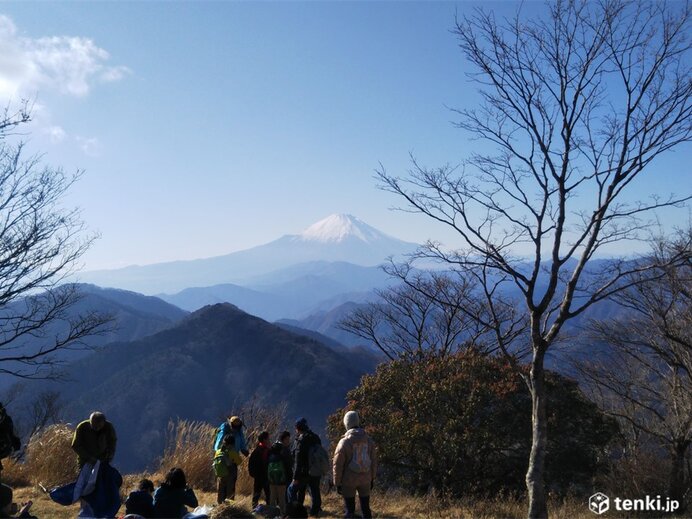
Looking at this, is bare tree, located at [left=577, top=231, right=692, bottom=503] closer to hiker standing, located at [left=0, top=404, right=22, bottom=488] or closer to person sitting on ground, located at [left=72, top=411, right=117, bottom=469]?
person sitting on ground, located at [left=72, top=411, right=117, bottom=469]

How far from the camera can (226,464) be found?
7859mm

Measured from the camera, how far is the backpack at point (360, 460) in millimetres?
6512

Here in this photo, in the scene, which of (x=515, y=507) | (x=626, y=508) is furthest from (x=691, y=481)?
(x=515, y=507)

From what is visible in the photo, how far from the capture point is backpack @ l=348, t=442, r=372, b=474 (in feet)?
21.4

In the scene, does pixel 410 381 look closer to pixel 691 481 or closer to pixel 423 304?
pixel 691 481

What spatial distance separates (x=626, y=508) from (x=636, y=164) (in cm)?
591

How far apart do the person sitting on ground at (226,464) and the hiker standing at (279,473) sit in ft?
2.31

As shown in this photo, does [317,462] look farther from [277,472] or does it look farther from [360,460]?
[360,460]

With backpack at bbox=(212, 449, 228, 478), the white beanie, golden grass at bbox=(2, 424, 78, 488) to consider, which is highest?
the white beanie

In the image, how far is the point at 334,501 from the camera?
8.98 m

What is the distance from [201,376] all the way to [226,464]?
82.0 meters

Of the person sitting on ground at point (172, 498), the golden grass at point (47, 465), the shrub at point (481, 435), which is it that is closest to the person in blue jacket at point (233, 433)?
the person sitting on ground at point (172, 498)

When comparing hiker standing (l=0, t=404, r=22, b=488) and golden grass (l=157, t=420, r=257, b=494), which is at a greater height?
hiker standing (l=0, t=404, r=22, b=488)

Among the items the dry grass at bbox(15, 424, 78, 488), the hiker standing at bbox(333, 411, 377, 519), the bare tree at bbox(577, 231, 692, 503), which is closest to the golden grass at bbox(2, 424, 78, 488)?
the dry grass at bbox(15, 424, 78, 488)
